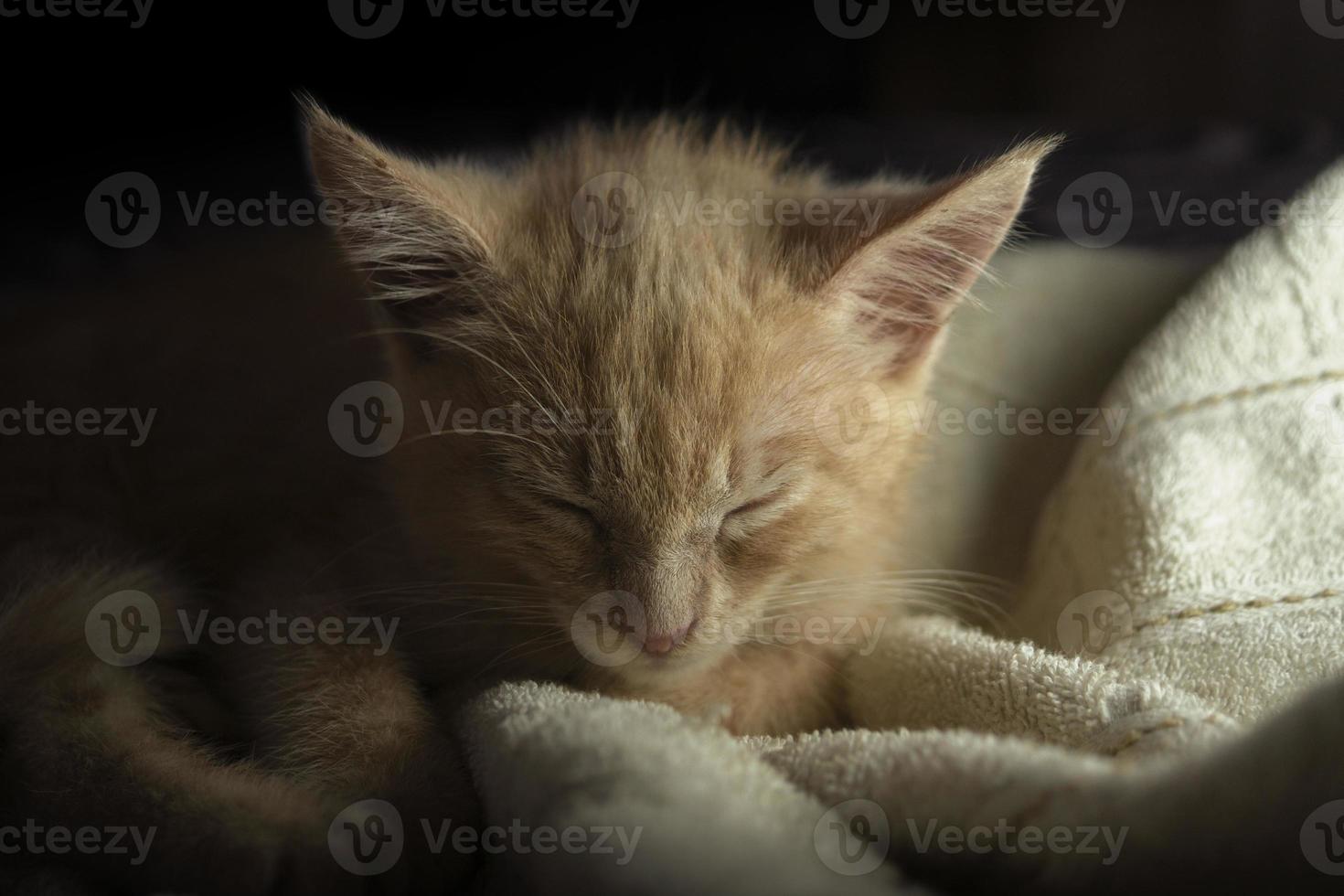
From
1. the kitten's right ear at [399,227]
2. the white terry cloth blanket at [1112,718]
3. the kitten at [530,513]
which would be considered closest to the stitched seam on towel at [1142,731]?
the white terry cloth blanket at [1112,718]

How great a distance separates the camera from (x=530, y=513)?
111 cm

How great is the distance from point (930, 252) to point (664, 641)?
0.56 meters

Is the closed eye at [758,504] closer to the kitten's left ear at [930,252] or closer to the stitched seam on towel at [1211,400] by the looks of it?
the kitten's left ear at [930,252]

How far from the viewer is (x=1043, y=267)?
172 cm

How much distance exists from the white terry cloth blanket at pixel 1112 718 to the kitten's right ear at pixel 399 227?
0.49 m

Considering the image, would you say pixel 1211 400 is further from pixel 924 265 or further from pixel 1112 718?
pixel 1112 718

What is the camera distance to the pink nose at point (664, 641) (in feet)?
3.46

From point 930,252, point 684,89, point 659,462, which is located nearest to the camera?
point 659,462

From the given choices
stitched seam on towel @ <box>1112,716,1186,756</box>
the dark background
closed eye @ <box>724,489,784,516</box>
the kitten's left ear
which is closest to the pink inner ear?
the kitten's left ear

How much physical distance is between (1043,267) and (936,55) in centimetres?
155

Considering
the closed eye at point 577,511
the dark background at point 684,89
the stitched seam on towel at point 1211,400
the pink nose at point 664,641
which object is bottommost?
the pink nose at point 664,641

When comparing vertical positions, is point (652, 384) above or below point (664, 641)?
above

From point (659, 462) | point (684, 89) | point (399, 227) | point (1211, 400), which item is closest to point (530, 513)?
point (659, 462)

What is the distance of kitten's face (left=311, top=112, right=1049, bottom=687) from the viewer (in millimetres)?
1055
